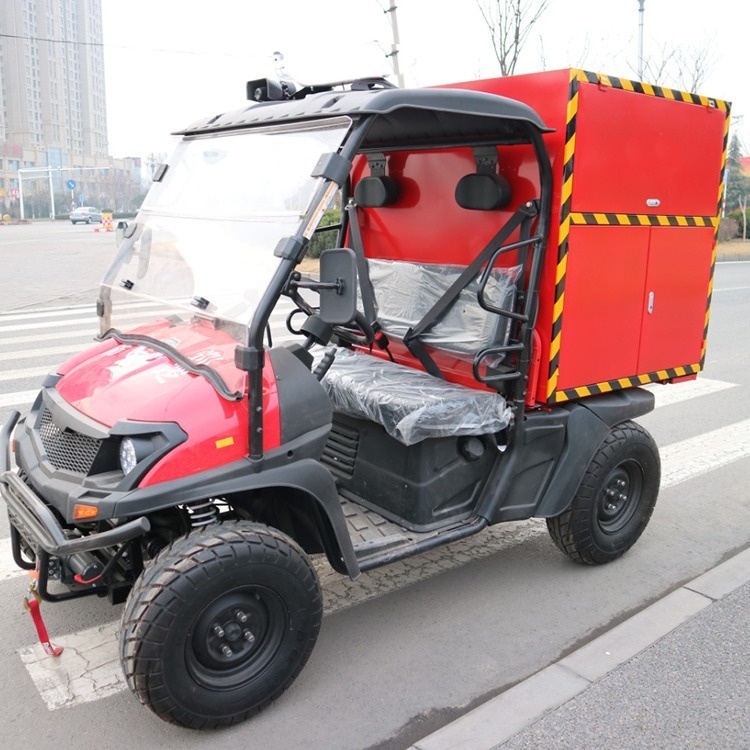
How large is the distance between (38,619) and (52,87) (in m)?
113

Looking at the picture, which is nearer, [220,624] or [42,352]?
[220,624]

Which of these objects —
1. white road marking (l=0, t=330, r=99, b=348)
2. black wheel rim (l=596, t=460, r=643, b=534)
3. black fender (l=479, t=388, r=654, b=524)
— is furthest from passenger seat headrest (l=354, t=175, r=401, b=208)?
white road marking (l=0, t=330, r=99, b=348)

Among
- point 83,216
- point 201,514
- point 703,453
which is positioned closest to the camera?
point 201,514

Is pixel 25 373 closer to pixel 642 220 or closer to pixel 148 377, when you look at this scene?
pixel 148 377

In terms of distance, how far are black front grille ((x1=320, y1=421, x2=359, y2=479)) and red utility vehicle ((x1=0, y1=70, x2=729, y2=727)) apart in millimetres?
13

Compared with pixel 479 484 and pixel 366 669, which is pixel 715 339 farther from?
pixel 366 669

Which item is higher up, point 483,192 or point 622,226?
point 483,192

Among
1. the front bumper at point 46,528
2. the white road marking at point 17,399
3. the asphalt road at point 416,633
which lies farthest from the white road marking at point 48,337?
the front bumper at point 46,528

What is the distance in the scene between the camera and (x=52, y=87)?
4003 inches

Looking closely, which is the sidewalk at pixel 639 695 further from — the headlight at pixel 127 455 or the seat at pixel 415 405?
the headlight at pixel 127 455

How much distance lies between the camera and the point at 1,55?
95188 millimetres

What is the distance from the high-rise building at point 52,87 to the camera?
92000 mm

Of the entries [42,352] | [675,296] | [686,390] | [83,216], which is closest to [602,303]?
[675,296]

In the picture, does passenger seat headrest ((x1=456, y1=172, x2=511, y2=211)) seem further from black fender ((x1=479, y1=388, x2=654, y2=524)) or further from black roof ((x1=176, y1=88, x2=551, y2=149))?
black fender ((x1=479, y1=388, x2=654, y2=524))
